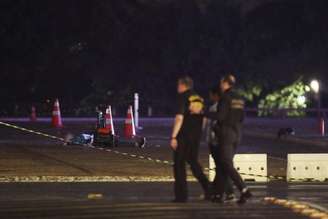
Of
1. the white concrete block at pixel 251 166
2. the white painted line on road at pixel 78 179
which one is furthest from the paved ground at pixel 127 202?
the white concrete block at pixel 251 166

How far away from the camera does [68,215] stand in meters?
12.3

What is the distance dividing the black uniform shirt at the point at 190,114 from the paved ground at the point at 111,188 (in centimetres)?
104

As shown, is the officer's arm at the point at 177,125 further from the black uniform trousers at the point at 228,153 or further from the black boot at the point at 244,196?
the black boot at the point at 244,196

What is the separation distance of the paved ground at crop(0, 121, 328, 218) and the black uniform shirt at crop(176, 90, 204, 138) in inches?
40.8

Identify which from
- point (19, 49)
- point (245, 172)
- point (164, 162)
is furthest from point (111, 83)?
point (245, 172)

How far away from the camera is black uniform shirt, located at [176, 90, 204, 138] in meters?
13.5

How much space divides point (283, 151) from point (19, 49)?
79.2 feet

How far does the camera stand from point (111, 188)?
16797 mm

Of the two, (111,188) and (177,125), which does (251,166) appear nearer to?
(111,188)

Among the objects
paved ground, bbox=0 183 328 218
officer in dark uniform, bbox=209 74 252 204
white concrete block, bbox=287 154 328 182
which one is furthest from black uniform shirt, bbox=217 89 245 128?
white concrete block, bbox=287 154 328 182

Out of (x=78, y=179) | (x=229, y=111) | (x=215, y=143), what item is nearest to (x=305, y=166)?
(x=78, y=179)

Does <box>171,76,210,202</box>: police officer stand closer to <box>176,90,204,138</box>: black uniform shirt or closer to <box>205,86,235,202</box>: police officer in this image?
<box>176,90,204,138</box>: black uniform shirt

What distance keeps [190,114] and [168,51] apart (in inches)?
1916

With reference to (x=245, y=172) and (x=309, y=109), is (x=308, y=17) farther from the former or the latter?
(x=245, y=172)
